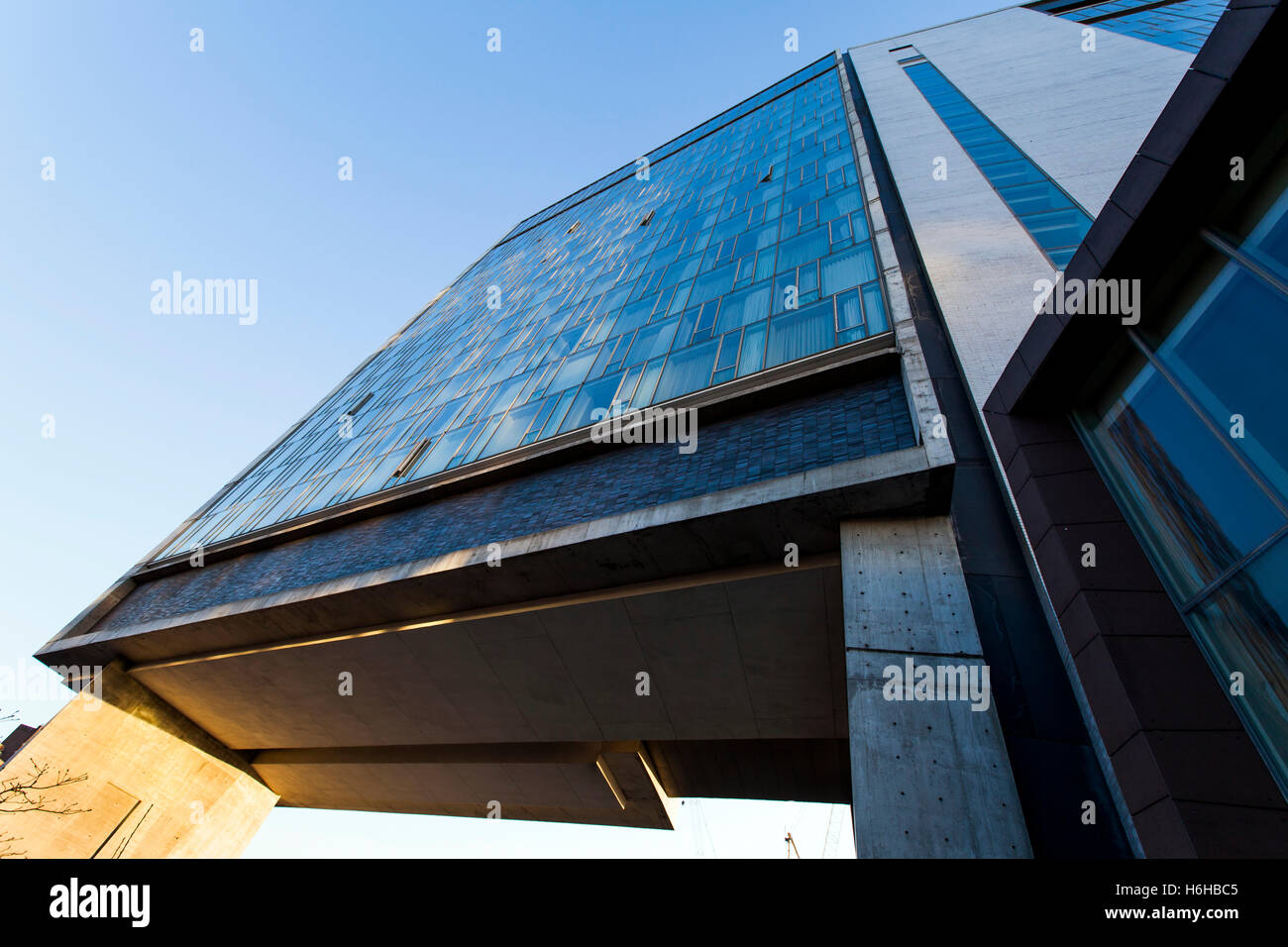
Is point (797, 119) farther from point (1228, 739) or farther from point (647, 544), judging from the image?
point (1228, 739)

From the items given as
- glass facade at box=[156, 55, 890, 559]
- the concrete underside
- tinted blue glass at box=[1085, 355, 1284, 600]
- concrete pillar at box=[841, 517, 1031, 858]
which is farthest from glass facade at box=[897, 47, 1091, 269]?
concrete pillar at box=[841, 517, 1031, 858]

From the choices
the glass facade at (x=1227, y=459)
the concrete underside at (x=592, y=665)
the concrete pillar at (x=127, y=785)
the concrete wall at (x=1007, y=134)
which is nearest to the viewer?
the glass facade at (x=1227, y=459)

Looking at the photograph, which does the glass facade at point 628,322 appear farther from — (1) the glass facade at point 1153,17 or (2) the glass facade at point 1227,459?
(1) the glass facade at point 1153,17

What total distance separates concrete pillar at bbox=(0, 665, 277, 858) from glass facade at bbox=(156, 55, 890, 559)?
4.78 meters

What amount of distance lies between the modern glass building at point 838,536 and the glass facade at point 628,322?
0.53 feet

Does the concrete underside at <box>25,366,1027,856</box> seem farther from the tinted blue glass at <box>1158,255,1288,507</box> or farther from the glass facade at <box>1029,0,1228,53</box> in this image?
the glass facade at <box>1029,0,1228,53</box>

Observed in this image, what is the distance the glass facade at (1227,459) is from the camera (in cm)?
446

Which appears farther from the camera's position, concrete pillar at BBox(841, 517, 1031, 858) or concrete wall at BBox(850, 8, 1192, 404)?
concrete wall at BBox(850, 8, 1192, 404)

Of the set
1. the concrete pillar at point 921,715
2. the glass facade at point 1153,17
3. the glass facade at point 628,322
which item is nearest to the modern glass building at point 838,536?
the concrete pillar at point 921,715

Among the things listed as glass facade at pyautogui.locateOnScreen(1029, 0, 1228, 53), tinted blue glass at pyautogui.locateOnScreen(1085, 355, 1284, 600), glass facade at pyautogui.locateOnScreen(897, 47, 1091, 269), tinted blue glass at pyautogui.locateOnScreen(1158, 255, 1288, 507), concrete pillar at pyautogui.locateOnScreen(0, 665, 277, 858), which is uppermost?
glass facade at pyautogui.locateOnScreen(1029, 0, 1228, 53)

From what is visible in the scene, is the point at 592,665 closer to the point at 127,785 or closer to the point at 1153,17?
the point at 127,785

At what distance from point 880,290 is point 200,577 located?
58.5 ft

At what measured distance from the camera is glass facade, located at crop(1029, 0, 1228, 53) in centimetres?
2056

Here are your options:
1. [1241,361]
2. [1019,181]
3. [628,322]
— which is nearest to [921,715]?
[1241,361]
